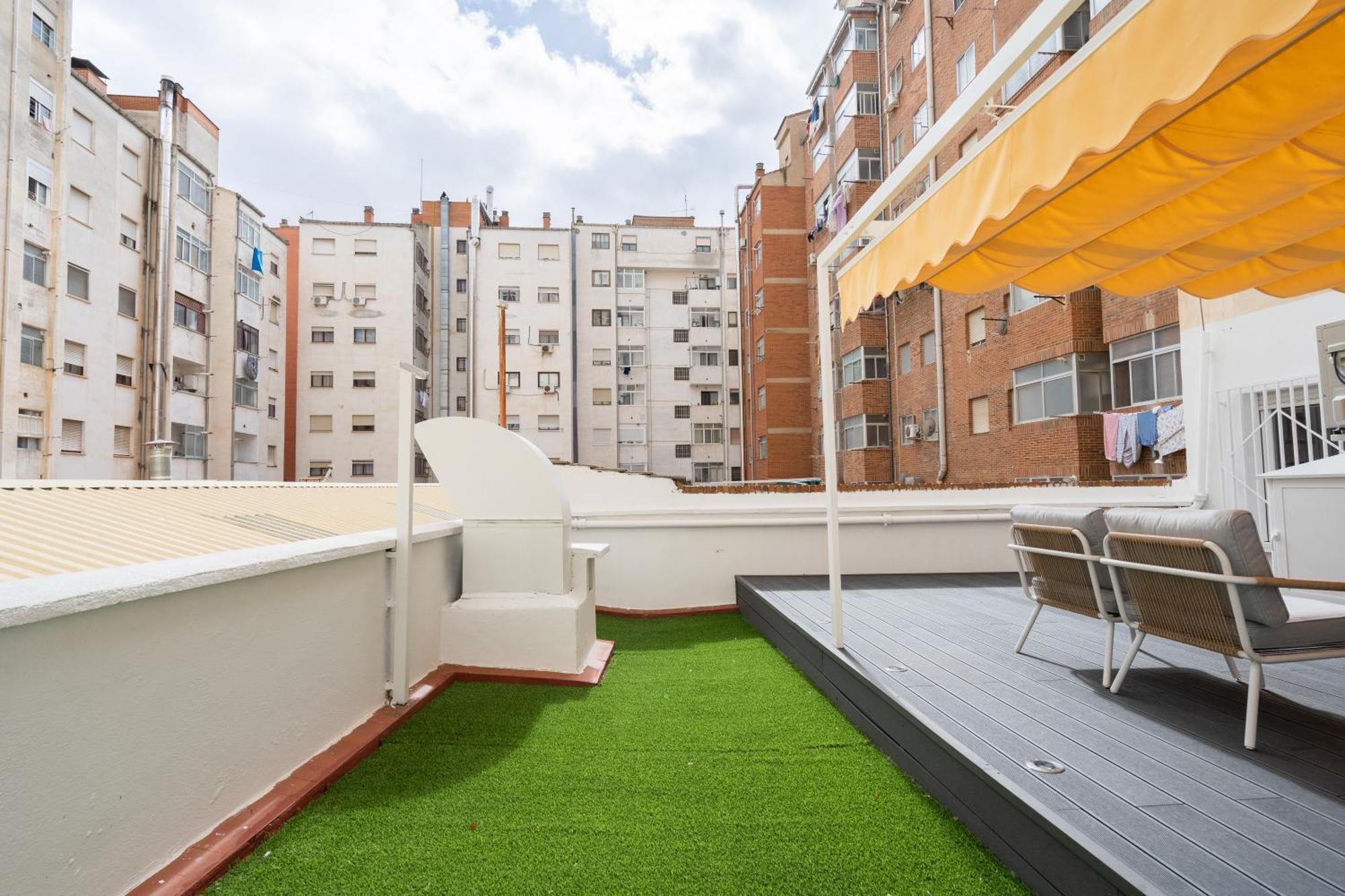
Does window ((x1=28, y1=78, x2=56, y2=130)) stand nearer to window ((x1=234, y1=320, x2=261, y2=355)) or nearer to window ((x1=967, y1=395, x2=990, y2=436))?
window ((x1=234, y1=320, x2=261, y2=355))

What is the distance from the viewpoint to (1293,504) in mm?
5727

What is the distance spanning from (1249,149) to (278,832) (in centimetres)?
471

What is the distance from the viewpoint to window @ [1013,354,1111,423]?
51.8 ft

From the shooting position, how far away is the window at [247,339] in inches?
1208

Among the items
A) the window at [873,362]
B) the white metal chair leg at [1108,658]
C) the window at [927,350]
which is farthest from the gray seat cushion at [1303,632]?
the window at [873,362]

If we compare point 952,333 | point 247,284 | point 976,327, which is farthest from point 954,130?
point 247,284

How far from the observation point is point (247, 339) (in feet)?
104

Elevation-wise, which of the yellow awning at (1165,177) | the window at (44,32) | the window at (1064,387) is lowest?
the yellow awning at (1165,177)

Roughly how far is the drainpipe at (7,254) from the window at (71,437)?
230 cm

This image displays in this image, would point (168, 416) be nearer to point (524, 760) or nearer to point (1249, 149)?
point (524, 760)

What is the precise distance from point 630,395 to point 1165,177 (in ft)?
125

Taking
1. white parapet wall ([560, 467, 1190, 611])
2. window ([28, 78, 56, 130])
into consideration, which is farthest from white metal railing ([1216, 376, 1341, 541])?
window ([28, 78, 56, 130])

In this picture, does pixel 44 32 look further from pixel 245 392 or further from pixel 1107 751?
pixel 1107 751

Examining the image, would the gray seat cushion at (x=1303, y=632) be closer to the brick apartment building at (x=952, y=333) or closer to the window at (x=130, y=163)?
the brick apartment building at (x=952, y=333)
